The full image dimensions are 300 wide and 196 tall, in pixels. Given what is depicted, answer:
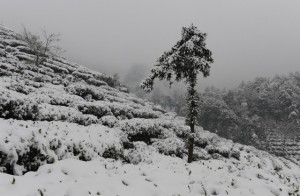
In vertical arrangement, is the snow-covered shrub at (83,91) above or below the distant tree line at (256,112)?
below

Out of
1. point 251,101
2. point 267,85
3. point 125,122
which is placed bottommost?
point 125,122

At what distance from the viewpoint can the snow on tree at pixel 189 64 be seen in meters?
15.5

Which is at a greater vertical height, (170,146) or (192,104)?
(192,104)

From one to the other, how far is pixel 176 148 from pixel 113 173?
11.3 m

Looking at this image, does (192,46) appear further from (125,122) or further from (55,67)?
(55,67)

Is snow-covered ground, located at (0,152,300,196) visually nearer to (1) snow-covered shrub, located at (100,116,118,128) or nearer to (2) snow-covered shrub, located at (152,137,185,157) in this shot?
(2) snow-covered shrub, located at (152,137,185,157)

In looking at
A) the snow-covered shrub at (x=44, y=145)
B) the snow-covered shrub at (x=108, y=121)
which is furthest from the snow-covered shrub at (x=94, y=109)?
the snow-covered shrub at (x=44, y=145)

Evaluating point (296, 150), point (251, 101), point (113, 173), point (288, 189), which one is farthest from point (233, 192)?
Result: point (251, 101)

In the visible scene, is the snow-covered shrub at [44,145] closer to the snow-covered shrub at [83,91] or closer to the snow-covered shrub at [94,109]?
the snow-covered shrub at [94,109]

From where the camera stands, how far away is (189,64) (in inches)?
615

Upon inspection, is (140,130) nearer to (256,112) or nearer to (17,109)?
(17,109)

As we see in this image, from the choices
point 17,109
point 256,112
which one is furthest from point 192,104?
point 256,112

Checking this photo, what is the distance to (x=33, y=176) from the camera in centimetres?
746

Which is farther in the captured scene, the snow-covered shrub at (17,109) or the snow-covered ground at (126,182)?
the snow-covered shrub at (17,109)
